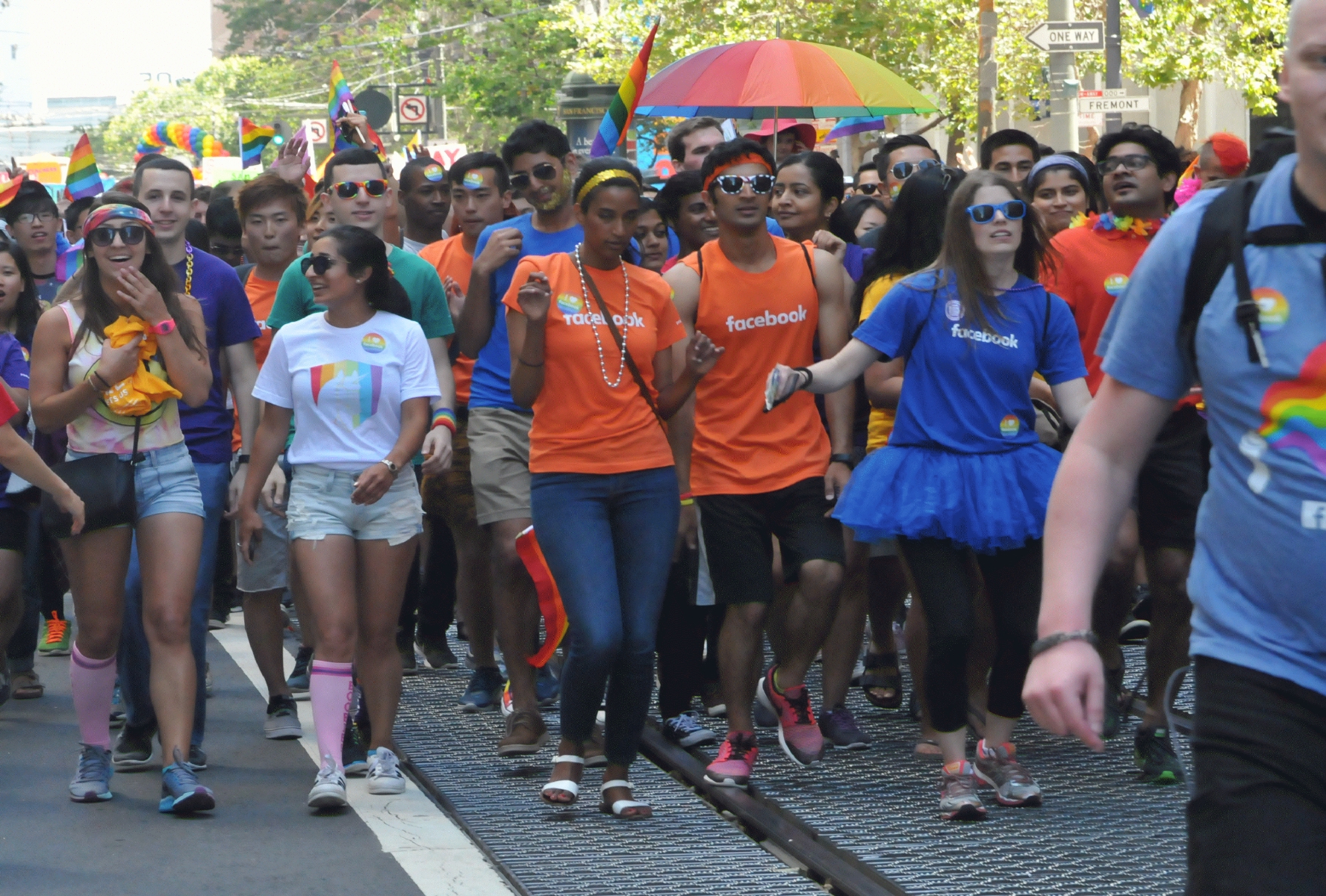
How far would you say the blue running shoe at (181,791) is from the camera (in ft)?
20.1

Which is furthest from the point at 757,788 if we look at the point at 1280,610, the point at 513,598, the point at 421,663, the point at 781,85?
the point at 781,85

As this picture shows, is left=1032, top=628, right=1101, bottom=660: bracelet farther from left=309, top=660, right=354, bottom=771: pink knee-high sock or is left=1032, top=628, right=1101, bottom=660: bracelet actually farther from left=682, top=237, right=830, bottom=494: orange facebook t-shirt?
left=309, top=660, right=354, bottom=771: pink knee-high sock

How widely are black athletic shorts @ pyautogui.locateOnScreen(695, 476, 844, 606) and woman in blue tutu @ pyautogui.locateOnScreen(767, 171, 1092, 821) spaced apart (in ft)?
1.43

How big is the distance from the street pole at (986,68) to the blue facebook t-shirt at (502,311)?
12687 millimetres

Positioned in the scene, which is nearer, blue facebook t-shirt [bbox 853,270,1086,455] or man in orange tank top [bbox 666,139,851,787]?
blue facebook t-shirt [bbox 853,270,1086,455]

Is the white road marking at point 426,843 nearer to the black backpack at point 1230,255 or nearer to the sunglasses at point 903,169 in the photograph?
the black backpack at point 1230,255

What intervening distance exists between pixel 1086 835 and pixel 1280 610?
3.14m

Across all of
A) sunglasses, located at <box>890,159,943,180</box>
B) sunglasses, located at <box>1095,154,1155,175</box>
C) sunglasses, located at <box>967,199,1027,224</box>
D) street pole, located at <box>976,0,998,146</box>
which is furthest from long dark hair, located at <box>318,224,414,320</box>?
street pole, located at <box>976,0,998,146</box>

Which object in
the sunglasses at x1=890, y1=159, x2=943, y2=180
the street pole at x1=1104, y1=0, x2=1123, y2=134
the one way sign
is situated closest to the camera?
the sunglasses at x1=890, y1=159, x2=943, y2=180

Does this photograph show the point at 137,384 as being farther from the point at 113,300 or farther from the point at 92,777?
the point at 92,777

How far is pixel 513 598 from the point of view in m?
7.18

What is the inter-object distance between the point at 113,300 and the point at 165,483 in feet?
2.09

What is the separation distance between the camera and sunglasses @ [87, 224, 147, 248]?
6332mm

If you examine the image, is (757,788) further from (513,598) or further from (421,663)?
(421,663)
